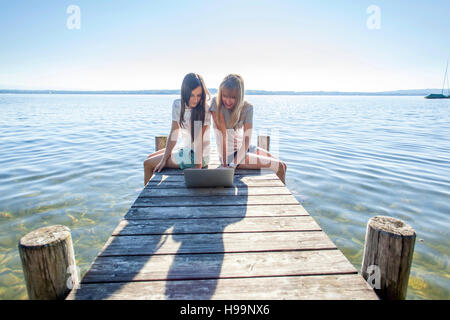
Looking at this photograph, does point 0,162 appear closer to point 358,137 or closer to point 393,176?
point 393,176

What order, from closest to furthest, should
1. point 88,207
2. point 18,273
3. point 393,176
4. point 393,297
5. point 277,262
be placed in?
point 393,297
point 277,262
point 18,273
point 88,207
point 393,176

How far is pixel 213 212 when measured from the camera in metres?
3.22

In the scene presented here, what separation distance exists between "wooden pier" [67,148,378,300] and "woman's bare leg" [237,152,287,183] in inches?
57.1

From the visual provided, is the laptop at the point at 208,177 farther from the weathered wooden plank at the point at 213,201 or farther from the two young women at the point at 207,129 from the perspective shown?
the two young women at the point at 207,129

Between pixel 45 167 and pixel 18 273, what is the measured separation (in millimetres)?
5257

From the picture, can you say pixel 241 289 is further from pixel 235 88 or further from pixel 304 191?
pixel 304 191

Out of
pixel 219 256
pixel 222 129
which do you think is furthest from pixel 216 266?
pixel 222 129

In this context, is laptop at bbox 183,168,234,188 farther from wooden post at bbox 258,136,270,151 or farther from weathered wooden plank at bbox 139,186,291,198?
wooden post at bbox 258,136,270,151

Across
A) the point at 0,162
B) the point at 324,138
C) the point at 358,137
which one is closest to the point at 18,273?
the point at 0,162

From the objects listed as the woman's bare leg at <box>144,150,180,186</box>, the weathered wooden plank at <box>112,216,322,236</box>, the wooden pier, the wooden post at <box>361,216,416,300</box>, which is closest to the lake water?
the woman's bare leg at <box>144,150,180,186</box>

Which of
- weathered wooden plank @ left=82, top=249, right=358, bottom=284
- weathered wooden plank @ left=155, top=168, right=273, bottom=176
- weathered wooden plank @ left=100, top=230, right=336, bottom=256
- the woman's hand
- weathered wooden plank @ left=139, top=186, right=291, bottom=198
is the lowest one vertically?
weathered wooden plank @ left=82, top=249, right=358, bottom=284

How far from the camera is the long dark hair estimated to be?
4039mm

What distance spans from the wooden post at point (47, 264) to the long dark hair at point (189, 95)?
2.77 m

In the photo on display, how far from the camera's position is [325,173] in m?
7.67
